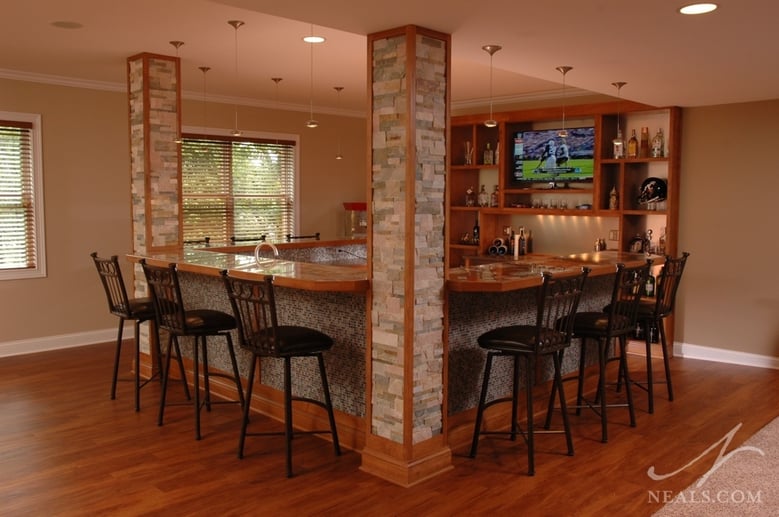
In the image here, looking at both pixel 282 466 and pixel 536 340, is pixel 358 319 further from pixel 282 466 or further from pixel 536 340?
pixel 536 340

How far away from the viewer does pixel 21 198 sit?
20.4ft

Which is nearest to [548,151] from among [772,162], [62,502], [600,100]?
[600,100]

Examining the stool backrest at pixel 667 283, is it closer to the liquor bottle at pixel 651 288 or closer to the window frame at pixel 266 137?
the liquor bottle at pixel 651 288

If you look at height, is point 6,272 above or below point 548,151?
below

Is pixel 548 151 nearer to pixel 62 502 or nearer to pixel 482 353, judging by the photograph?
pixel 482 353

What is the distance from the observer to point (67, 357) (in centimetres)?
608

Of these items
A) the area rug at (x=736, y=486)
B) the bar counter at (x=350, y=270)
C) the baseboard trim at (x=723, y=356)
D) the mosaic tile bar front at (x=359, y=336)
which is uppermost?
the bar counter at (x=350, y=270)

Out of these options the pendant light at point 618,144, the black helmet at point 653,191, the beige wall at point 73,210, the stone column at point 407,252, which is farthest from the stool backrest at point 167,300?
the black helmet at point 653,191

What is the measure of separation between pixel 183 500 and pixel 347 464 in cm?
86

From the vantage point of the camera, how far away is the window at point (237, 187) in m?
7.43

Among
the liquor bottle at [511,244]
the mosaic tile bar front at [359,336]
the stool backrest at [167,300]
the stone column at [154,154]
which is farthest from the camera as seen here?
the liquor bottle at [511,244]

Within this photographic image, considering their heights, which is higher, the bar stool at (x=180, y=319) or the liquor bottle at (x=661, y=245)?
the liquor bottle at (x=661, y=245)

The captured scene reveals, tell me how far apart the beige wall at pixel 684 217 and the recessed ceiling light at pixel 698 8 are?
315 cm

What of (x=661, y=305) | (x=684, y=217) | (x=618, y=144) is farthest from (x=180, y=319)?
(x=684, y=217)
